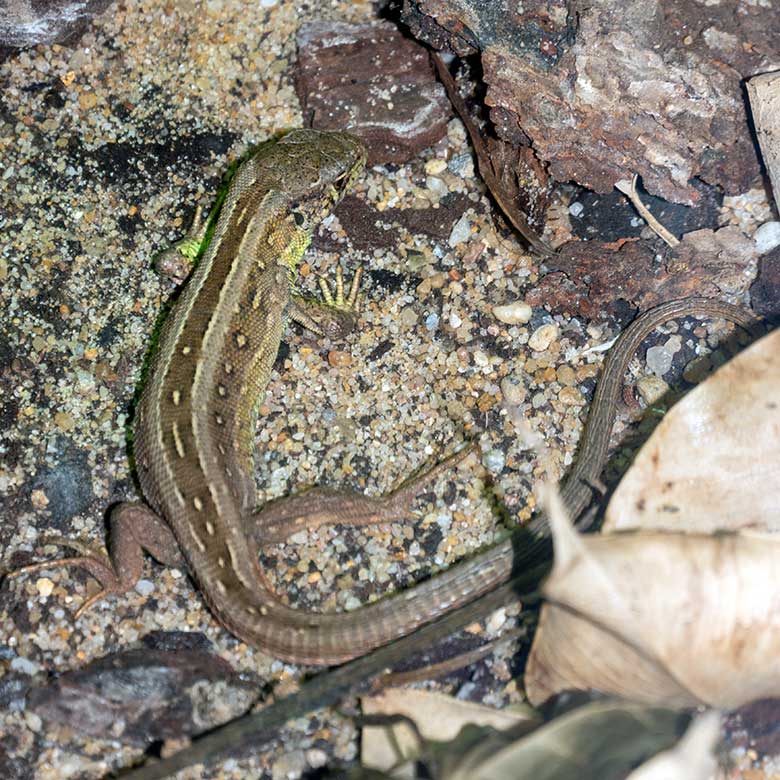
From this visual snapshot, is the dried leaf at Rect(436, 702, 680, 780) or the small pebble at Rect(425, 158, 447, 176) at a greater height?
the small pebble at Rect(425, 158, 447, 176)

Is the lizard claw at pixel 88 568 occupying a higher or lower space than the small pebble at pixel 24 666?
higher

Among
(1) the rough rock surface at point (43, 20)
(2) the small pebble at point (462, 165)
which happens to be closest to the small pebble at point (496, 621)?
(2) the small pebble at point (462, 165)

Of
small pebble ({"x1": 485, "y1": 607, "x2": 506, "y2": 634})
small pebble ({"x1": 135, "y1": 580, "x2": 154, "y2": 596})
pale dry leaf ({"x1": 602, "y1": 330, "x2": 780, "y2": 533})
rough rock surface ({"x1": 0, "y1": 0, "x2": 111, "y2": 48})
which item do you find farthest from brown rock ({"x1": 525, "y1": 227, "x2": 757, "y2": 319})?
rough rock surface ({"x1": 0, "y1": 0, "x2": 111, "y2": 48})

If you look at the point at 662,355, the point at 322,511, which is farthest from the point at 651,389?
the point at 322,511

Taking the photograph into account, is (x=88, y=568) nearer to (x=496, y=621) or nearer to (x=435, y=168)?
(x=496, y=621)

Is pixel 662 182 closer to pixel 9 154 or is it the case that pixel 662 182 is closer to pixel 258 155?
pixel 258 155

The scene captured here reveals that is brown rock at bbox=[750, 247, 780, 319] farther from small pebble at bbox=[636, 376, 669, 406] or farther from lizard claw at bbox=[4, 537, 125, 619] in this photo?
lizard claw at bbox=[4, 537, 125, 619]

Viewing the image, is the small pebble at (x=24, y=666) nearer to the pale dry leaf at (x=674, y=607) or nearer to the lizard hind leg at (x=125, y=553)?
the lizard hind leg at (x=125, y=553)
